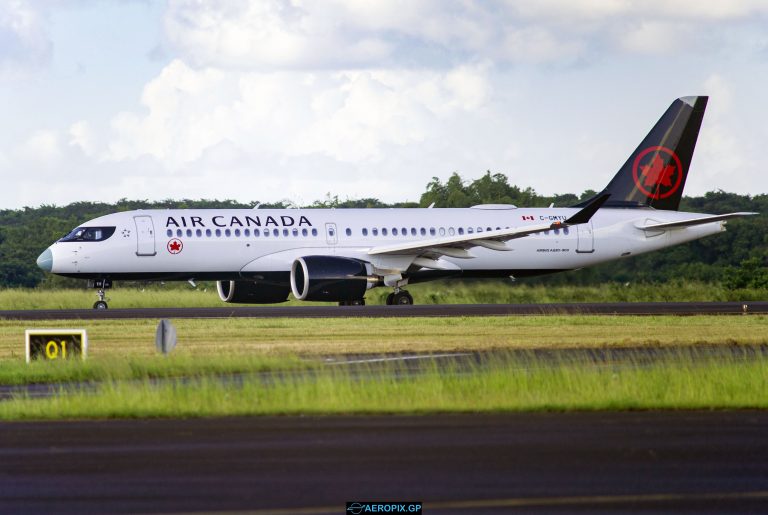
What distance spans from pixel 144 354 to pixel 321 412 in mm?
8996

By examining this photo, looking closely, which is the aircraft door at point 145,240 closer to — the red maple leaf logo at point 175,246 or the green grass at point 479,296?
the red maple leaf logo at point 175,246

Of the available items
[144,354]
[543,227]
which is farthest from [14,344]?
[543,227]

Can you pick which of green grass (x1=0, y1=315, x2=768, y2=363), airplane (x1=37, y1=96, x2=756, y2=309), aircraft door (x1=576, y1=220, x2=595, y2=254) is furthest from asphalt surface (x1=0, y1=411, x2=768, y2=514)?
aircraft door (x1=576, y1=220, x2=595, y2=254)

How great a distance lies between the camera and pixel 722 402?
1723cm

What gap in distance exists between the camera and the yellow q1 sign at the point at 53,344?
2334 cm

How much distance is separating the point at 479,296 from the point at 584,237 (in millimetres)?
4888

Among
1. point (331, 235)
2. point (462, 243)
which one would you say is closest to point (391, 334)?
point (462, 243)

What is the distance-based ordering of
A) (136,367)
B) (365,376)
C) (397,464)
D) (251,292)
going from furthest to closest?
(251,292), (136,367), (365,376), (397,464)

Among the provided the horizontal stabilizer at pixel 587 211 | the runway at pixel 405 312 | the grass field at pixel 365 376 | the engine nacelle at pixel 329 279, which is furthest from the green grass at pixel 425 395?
the engine nacelle at pixel 329 279

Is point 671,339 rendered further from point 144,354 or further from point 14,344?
point 14,344

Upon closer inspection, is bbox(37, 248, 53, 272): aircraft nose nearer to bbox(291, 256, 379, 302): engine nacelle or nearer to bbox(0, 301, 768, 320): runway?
bbox(0, 301, 768, 320): runway

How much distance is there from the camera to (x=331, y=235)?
45.4m

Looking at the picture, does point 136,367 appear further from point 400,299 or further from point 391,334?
point 400,299

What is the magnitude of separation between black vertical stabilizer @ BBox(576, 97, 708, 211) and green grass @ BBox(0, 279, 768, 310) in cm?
345
